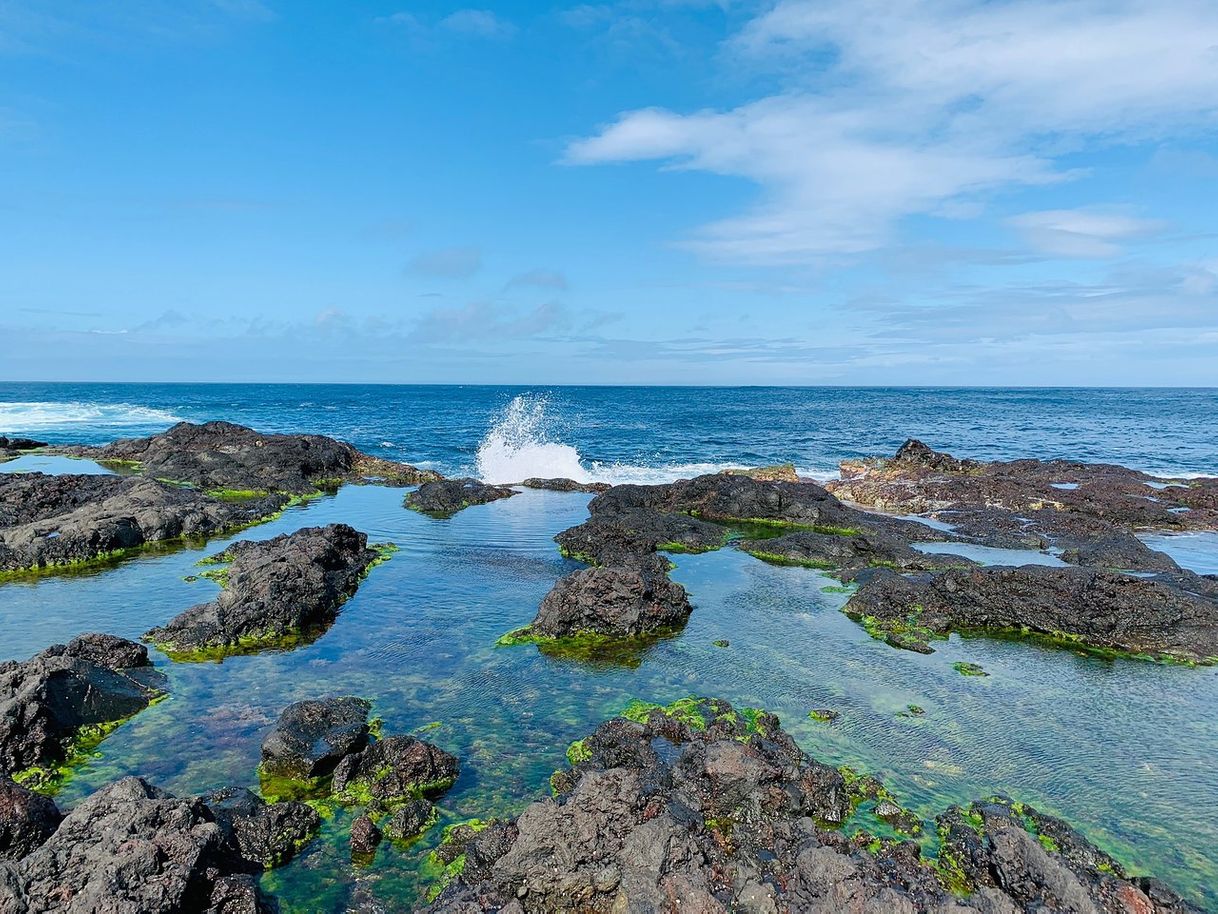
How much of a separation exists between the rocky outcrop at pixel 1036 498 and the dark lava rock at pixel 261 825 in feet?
68.0

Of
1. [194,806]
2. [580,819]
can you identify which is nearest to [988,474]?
[580,819]

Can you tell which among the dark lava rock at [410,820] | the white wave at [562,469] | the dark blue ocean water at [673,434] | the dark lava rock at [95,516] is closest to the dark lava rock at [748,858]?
the dark lava rock at [410,820]

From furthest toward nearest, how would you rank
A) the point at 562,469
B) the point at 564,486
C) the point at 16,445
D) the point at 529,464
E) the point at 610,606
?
the point at 16,445, the point at 529,464, the point at 562,469, the point at 564,486, the point at 610,606

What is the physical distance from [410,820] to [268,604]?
7674mm

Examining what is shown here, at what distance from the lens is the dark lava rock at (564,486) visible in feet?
106

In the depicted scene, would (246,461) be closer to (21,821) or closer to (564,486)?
(564,486)

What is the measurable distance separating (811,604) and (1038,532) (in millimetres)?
11838

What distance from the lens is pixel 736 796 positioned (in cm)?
829

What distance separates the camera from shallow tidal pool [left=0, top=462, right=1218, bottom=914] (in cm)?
849

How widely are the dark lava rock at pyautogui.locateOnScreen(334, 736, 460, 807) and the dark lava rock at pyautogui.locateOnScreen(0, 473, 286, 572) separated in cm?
1422

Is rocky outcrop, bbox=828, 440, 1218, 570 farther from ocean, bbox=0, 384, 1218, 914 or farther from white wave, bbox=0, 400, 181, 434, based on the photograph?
white wave, bbox=0, 400, 181, 434

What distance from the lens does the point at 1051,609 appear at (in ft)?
49.2

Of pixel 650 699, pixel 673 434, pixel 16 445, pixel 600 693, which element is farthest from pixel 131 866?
pixel 673 434

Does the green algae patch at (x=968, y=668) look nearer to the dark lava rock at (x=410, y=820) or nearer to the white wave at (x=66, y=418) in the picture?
the dark lava rock at (x=410, y=820)
